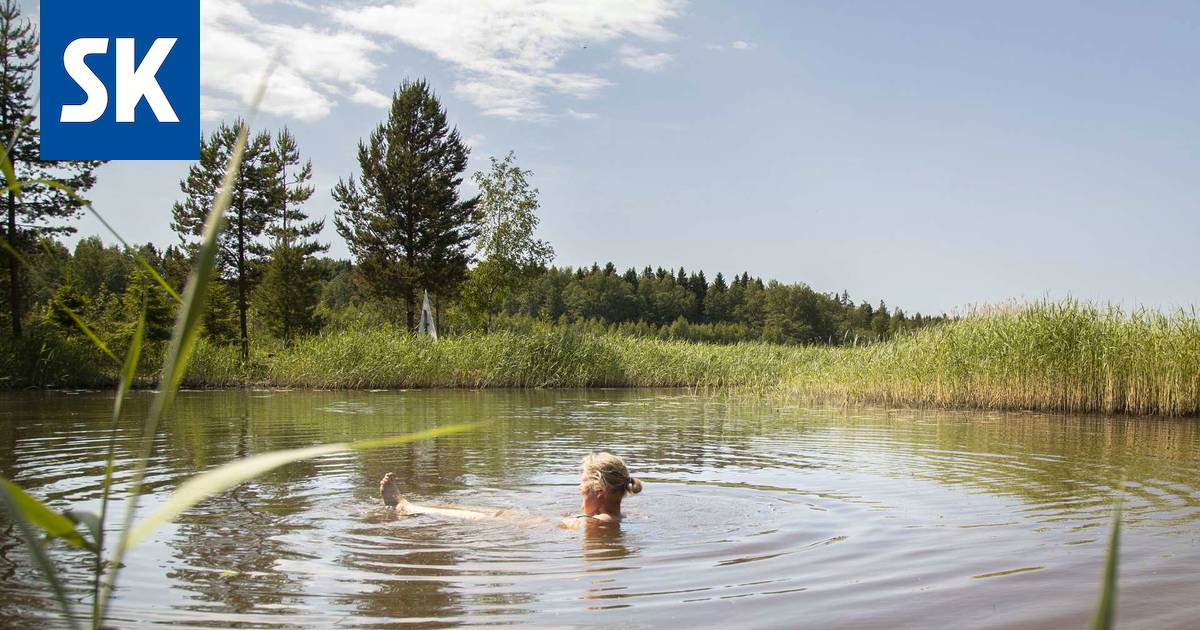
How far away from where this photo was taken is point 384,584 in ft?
16.0

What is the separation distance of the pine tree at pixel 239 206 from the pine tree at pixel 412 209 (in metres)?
6.16

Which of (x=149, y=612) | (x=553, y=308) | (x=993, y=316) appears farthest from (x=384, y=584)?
(x=553, y=308)

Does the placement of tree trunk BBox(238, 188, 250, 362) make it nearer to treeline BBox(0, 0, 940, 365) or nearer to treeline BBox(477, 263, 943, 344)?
treeline BBox(0, 0, 940, 365)

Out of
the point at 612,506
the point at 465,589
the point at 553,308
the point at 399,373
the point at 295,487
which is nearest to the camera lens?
the point at 465,589

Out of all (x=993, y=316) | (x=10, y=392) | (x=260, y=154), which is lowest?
(x=10, y=392)

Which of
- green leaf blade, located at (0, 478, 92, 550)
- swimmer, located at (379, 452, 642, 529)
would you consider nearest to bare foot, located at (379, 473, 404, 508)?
swimmer, located at (379, 452, 642, 529)

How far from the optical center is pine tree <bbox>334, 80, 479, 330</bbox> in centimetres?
4806

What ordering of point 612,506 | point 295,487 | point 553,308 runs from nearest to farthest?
point 612,506 → point 295,487 → point 553,308

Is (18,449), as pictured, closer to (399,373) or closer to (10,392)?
(10,392)

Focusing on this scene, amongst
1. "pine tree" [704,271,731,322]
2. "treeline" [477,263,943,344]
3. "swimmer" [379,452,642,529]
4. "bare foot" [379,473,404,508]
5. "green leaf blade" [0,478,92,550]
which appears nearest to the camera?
"green leaf blade" [0,478,92,550]

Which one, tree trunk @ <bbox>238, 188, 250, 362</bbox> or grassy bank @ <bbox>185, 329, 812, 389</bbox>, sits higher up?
tree trunk @ <bbox>238, 188, 250, 362</bbox>

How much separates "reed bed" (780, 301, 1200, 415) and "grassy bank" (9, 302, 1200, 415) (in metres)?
0.02

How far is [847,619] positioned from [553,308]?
115822mm

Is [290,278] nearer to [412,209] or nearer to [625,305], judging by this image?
[412,209]
